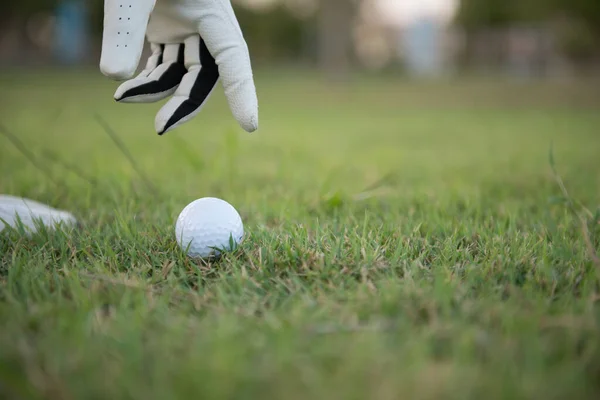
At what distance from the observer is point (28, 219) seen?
1.91m

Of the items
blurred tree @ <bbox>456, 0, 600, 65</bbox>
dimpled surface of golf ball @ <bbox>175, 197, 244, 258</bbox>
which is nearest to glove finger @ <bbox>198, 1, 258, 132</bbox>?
dimpled surface of golf ball @ <bbox>175, 197, 244, 258</bbox>

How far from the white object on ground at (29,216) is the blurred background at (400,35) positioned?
2113 cm

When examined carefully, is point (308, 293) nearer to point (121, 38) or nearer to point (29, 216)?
point (121, 38)

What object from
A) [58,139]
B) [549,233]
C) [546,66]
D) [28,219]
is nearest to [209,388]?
[28,219]

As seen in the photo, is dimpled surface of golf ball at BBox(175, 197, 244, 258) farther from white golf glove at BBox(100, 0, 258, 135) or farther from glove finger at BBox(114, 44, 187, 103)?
glove finger at BBox(114, 44, 187, 103)

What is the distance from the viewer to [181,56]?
1.91 m

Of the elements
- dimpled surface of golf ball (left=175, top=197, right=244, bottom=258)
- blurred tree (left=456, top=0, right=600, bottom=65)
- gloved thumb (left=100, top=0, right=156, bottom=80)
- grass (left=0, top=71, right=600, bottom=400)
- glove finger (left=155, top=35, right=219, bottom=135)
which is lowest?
grass (left=0, top=71, right=600, bottom=400)

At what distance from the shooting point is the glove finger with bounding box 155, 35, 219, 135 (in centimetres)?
177

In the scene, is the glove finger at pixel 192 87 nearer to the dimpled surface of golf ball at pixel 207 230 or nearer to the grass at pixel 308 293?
the dimpled surface of golf ball at pixel 207 230

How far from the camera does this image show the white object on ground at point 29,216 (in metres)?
1.86

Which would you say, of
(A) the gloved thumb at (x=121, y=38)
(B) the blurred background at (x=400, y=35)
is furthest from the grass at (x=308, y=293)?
(B) the blurred background at (x=400, y=35)

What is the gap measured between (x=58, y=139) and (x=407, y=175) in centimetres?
317

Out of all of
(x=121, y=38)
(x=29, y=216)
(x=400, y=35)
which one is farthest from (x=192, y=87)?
(x=400, y=35)

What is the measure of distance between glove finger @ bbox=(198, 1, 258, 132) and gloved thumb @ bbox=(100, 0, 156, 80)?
23cm
